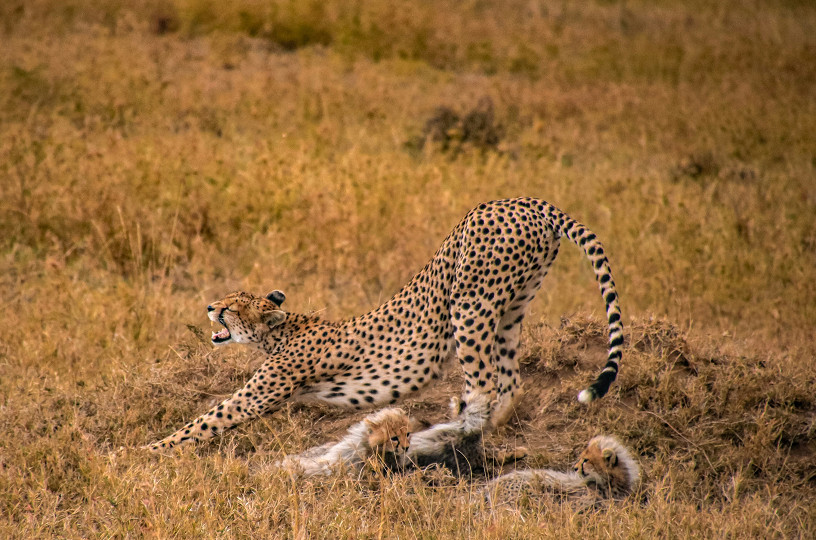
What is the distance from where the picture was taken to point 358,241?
6957mm

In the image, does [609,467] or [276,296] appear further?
[276,296]

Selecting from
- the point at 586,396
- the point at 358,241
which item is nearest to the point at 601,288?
the point at 586,396

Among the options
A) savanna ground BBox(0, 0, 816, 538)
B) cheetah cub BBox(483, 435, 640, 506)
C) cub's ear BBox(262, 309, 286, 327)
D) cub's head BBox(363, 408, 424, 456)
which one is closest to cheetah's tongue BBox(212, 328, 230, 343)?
cub's ear BBox(262, 309, 286, 327)

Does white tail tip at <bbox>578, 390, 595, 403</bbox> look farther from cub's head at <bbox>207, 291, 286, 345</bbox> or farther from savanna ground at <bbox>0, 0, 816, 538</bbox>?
cub's head at <bbox>207, 291, 286, 345</bbox>

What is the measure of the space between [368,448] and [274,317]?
0.81 m

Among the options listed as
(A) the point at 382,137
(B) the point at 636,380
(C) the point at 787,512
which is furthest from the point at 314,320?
(A) the point at 382,137

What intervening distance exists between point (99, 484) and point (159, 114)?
6.14m

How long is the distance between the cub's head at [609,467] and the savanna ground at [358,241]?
10 centimetres

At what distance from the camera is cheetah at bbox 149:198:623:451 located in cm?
419

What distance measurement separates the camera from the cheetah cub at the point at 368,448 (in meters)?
4.06

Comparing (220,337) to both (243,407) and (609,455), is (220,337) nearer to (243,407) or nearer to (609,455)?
(243,407)

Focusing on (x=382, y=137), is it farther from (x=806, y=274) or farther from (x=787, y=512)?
(x=787, y=512)

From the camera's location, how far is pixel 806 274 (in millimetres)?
6730

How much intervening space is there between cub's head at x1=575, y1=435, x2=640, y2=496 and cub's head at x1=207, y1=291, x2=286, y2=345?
5.18ft
